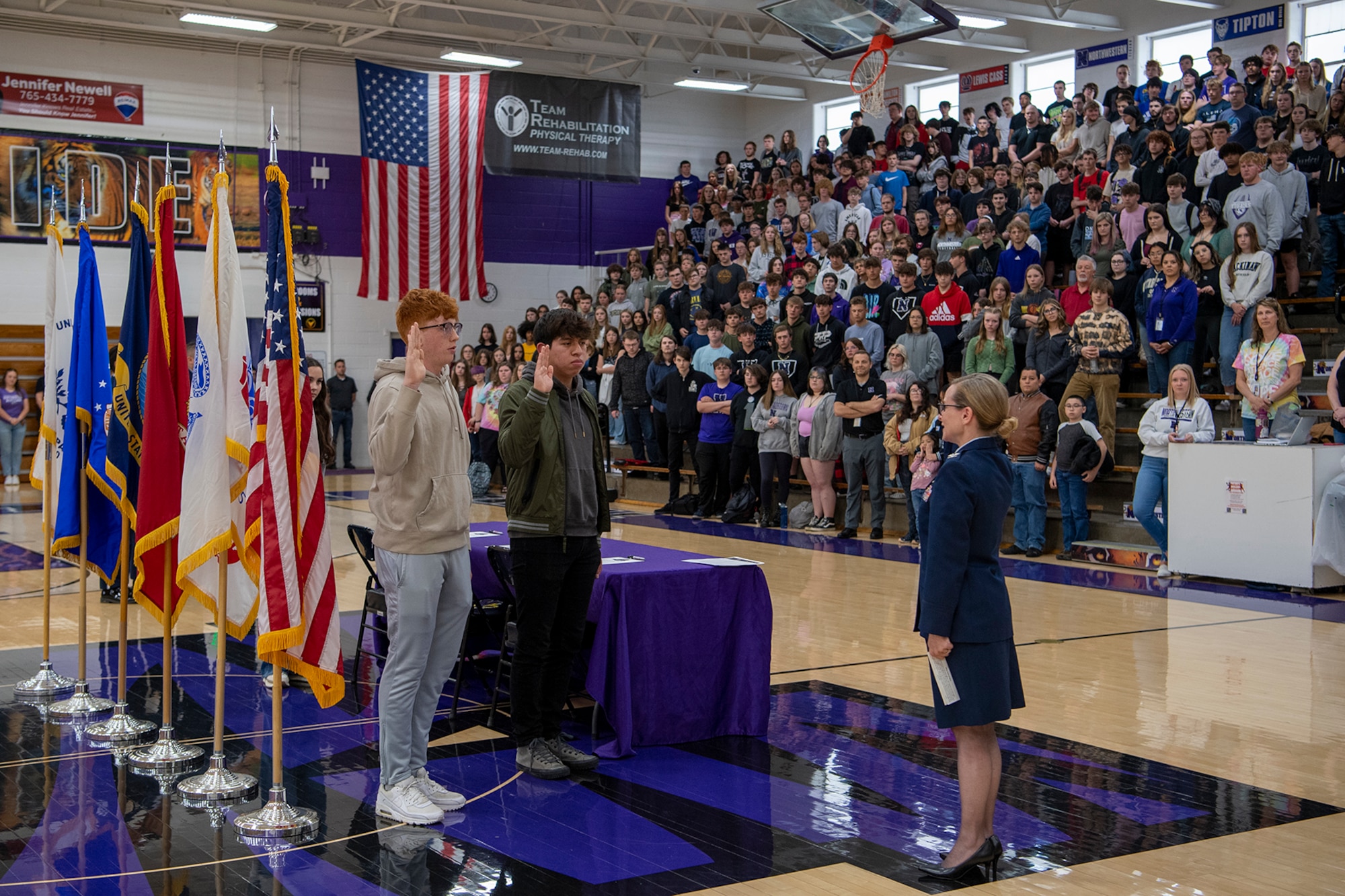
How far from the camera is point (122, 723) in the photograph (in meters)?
5.59

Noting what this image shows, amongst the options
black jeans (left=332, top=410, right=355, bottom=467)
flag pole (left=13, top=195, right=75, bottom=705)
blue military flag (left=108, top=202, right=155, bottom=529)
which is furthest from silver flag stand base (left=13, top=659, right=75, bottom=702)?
black jeans (left=332, top=410, right=355, bottom=467)

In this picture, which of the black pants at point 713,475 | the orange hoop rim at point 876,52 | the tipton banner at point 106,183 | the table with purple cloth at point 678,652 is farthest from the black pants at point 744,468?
the tipton banner at point 106,183

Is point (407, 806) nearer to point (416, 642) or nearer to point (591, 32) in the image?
point (416, 642)

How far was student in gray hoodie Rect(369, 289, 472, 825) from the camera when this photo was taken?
14.3ft

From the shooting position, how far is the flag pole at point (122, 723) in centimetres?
551

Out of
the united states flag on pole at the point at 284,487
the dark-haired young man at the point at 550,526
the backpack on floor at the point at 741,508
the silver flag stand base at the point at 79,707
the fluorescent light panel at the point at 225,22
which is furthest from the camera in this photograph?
the fluorescent light panel at the point at 225,22

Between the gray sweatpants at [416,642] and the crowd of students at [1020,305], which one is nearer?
the gray sweatpants at [416,642]

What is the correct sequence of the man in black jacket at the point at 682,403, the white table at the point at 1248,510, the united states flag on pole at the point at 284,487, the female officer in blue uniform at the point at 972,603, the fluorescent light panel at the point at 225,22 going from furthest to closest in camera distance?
the fluorescent light panel at the point at 225,22, the man in black jacket at the point at 682,403, the white table at the point at 1248,510, the united states flag on pole at the point at 284,487, the female officer in blue uniform at the point at 972,603

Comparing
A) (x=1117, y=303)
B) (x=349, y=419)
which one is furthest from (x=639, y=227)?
(x=1117, y=303)

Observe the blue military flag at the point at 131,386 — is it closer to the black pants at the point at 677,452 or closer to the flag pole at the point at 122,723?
the flag pole at the point at 122,723

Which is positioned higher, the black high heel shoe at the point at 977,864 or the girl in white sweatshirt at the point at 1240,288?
the girl in white sweatshirt at the point at 1240,288

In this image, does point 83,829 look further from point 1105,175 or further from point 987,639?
point 1105,175

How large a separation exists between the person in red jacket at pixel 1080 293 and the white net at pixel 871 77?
8.72 feet

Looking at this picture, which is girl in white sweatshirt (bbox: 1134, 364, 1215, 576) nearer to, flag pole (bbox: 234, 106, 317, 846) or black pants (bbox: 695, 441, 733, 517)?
black pants (bbox: 695, 441, 733, 517)
